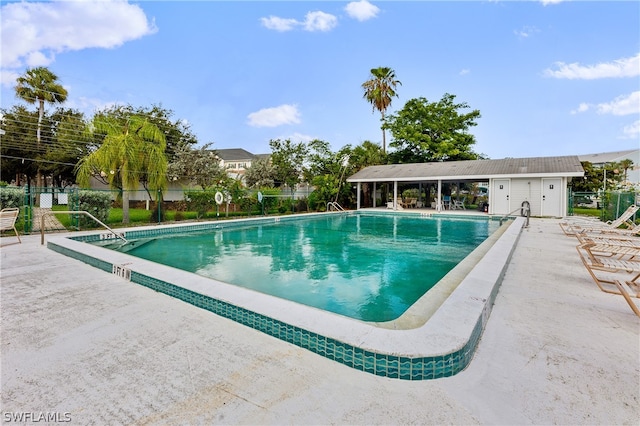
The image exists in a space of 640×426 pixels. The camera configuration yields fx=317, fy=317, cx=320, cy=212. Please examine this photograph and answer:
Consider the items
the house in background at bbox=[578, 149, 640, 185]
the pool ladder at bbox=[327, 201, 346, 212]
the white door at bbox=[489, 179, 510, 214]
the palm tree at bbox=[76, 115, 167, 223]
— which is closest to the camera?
the palm tree at bbox=[76, 115, 167, 223]

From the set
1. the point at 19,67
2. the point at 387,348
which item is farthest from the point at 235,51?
the point at 387,348

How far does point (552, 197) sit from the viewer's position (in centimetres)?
1648

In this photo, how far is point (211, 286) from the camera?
369cm

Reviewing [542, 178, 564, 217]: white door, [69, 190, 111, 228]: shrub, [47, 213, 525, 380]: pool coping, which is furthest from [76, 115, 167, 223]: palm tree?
[542, 178, 564, 217]: white door

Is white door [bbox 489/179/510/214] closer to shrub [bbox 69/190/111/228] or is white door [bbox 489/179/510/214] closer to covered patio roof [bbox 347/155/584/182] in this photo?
covered patio roof [bbox 347/155/584/182]

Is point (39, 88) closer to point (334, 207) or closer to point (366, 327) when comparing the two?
point (334, 207)

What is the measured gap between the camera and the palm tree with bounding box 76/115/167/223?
12203mm

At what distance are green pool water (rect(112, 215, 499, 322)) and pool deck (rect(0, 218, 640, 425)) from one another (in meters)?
1.68

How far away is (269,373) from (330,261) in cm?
490

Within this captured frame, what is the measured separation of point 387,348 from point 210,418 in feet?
3.98

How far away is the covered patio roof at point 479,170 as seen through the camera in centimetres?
1650

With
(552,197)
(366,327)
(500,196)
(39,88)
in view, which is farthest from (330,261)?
(39,88)

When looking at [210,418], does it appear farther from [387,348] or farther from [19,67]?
[19,67]
